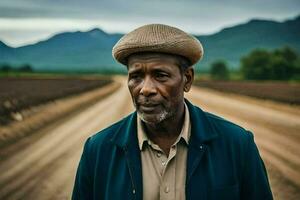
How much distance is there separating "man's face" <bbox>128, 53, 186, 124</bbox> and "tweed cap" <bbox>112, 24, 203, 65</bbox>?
5 centimetres

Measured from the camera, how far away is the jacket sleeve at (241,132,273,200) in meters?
2.10

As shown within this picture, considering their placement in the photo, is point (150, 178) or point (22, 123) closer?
point (150, 178)

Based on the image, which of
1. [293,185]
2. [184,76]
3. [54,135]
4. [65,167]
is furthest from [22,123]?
[184,76]

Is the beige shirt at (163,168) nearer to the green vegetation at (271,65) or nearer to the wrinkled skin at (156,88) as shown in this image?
the wrinkled skin at (156,88)

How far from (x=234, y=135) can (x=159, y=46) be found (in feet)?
1.66

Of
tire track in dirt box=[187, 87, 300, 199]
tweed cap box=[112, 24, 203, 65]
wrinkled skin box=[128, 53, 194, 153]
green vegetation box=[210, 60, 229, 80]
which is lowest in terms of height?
green vegetation box=[210, 60, 229, 80]

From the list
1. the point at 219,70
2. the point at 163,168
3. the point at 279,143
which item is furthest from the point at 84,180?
the point at 219,70

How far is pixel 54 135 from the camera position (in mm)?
11828

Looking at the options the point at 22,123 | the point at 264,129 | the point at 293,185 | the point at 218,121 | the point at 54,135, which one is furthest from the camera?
the point at 22,123

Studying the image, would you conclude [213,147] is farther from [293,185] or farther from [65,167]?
[65,167]

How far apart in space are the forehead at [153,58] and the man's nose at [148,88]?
3.5 inches

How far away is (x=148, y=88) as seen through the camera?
2.15 meters

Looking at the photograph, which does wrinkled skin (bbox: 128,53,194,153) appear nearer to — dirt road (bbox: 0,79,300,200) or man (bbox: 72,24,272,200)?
man (bbox: 72,24,272,200)

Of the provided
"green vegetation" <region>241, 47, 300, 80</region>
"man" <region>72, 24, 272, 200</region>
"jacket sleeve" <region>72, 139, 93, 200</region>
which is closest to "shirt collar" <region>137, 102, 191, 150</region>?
"man" <region>72, 24, 272, 200</region>
